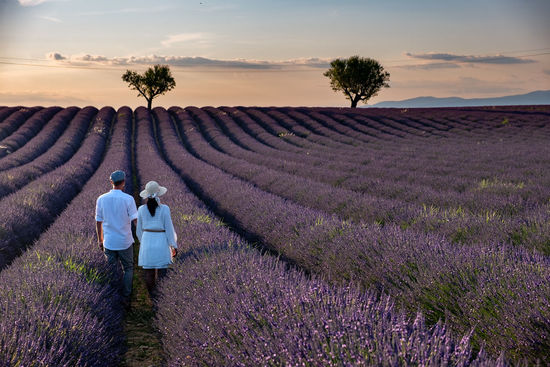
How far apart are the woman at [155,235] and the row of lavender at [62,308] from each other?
0.46 m

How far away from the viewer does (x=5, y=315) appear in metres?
2.67

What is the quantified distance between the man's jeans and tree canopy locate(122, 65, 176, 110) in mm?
44151

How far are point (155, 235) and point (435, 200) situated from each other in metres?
5.20

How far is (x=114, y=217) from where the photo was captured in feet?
14.8

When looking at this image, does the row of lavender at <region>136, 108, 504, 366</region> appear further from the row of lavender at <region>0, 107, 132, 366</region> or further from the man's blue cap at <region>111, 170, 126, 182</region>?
the man's blue cap at <region>111, 170, 126, 182</region>

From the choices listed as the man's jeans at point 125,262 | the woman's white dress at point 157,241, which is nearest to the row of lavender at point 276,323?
the woman's white dress at point 157,241

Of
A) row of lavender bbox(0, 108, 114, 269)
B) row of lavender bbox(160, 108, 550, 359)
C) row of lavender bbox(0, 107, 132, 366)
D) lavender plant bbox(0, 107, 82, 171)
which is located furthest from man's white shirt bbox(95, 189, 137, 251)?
lavender plant bbox(0, 107, 82, 171)

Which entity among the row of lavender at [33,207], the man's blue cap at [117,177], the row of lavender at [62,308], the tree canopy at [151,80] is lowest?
the row of lavender at [33,207]

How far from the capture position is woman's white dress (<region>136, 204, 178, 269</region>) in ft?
14.5

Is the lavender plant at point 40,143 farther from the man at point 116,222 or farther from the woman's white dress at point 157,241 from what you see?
the woman's white dress at point 157,241

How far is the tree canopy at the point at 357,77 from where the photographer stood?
4697 cm

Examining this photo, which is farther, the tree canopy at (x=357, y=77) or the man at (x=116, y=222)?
the tree canopy at (x=357, y=77)

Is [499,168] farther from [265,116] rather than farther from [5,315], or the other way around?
[265,116]

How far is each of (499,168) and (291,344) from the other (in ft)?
38.1
